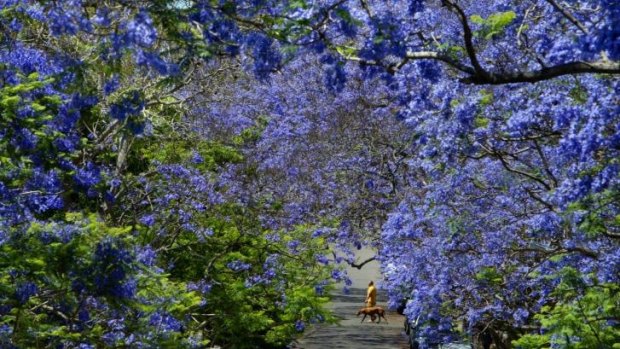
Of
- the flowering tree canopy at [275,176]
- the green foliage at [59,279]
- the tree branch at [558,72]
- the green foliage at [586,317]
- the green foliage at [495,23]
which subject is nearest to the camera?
the tree branch at [558,72]

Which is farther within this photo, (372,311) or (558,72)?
(372,311)

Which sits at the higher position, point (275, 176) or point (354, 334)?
point (275, 176)

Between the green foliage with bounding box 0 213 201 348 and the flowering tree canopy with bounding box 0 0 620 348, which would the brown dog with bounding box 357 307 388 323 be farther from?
the green foliage with bounding box 0 213 201 348

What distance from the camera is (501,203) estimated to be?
1266 centimetres

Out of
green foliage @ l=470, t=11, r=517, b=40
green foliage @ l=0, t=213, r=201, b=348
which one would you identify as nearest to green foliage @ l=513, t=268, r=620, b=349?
green foliage @ l=470, t=11, r=517, b=40

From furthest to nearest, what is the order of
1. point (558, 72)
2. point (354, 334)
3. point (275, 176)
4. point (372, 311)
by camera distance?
point (372, 311)
point (354, 334)
point (275, 176)
point (558, 72)

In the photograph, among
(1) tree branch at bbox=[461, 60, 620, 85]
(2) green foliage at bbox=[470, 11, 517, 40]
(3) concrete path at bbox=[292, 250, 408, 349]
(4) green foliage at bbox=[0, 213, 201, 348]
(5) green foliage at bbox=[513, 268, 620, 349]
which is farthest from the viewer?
(3) concrete path at bbox=[292, 250, 408, 349]

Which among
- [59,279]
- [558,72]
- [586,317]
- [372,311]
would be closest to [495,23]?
[558,72]

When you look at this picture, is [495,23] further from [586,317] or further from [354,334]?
[354,334]

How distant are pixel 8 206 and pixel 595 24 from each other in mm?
5482

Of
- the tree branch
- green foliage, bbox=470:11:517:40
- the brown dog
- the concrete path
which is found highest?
green foliage, bbox=470:11:517:40

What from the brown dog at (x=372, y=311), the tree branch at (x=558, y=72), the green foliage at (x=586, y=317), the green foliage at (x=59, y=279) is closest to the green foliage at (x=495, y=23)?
the tree branch at (x=558, y=72)

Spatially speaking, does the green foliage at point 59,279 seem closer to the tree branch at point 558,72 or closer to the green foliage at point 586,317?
the tree branch at point 558,72

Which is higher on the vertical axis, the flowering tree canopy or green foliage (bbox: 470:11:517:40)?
green foliage (bbox: 470:11:517:40)
